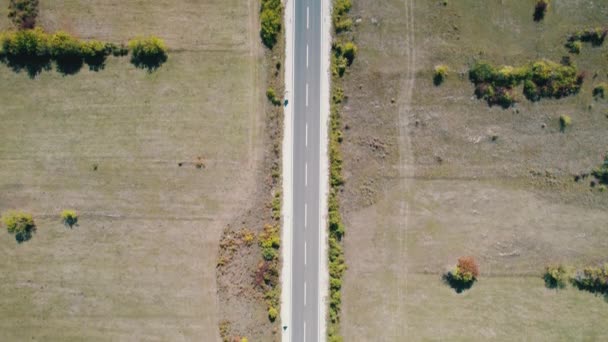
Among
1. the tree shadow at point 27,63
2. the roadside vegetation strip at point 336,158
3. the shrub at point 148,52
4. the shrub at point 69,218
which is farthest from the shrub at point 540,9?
the shrub at point 69,218

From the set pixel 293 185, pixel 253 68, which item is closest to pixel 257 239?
pixel 293 185

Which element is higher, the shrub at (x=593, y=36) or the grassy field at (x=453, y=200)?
the shrub at (x=593, y=36)

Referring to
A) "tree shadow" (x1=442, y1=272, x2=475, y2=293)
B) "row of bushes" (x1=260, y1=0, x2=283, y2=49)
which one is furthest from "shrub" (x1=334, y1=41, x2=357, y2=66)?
"tree shadow" (x1=442, y1=272, x2=475, y2=293)

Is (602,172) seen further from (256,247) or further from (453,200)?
(256,247)

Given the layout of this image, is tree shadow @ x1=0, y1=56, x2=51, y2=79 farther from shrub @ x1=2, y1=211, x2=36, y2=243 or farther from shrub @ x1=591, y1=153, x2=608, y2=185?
shrub @ x1=591, y1=153, x2=608, y2=185

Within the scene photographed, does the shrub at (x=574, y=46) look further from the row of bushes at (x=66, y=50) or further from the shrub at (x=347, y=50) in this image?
the row of bushes at (x=66, y=50)

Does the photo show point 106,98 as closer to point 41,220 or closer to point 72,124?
point 72,124

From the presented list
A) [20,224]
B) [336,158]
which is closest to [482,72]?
[336,158]

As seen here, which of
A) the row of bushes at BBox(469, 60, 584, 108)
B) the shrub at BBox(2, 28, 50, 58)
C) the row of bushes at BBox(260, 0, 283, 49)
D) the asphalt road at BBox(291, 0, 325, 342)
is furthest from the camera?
the asphalt road at BBox(291, 0, 325, 342)
